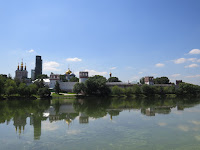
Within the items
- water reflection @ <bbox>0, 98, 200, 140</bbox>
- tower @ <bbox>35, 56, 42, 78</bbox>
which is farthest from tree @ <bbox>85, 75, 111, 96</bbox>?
tower @ <bbox>35, 56, 42, 78</bbox>

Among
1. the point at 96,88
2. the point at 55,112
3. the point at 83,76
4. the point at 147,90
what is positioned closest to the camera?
the point at 55,112

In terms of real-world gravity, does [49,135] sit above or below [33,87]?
below

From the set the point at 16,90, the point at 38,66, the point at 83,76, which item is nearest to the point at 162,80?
the point at 83,76

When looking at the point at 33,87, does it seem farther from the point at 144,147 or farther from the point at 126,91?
the point at 144,147

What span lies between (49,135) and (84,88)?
136 ft

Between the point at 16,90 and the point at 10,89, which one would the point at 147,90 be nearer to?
the point at 16,90

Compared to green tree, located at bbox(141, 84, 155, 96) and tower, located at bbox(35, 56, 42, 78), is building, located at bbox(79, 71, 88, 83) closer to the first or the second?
green tree, located at bbox(141, 84, 155, 96)

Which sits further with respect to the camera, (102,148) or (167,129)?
(167,129)

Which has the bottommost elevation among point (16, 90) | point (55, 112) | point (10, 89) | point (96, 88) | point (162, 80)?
point (55, 112)

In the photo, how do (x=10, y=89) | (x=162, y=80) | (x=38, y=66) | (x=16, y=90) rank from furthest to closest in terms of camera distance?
(x=38, y=66) < (x=162, y=80) < (x=16, y=90) < (x=10, y=89)

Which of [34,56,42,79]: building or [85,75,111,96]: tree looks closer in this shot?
[85,75,111,96]: tree

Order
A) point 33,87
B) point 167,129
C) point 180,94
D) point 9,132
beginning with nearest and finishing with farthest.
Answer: point 9,132 < point 167,129 < point 33,87 < point 180,94

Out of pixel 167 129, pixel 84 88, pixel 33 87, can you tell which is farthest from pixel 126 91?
pixel 167 129

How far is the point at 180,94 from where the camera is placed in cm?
6994
